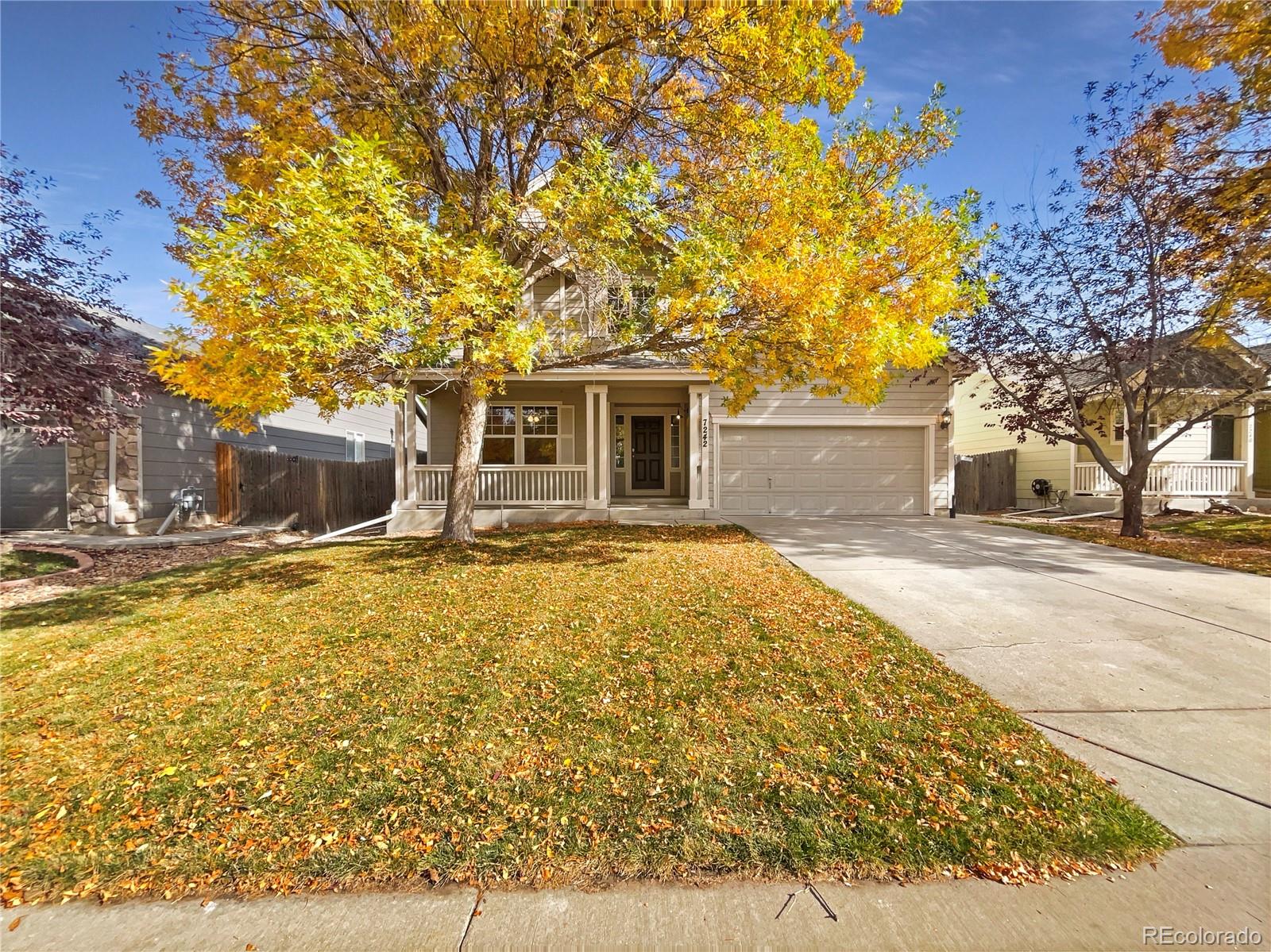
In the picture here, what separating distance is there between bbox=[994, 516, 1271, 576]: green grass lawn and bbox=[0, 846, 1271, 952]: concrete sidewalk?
7.13 m

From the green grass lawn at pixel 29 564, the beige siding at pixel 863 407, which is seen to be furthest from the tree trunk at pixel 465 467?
the beige siding at pixel 863 407

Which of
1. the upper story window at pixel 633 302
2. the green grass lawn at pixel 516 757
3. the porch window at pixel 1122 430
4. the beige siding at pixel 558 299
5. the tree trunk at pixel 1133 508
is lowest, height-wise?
the green grass lawn at pixel 516 757

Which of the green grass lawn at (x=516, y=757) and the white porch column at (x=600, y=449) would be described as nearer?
the green grass lawn at (x=516, y=757)

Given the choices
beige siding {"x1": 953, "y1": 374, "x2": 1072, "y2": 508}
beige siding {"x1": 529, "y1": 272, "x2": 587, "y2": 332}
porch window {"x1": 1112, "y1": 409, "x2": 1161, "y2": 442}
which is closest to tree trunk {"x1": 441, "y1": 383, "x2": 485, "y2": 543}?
beige siding {"x1": 529, "y1": 272, "x2": 587, "y2": 332}

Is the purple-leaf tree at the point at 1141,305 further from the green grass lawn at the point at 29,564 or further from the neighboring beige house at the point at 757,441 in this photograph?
the green grass lawn at the point at 29,564

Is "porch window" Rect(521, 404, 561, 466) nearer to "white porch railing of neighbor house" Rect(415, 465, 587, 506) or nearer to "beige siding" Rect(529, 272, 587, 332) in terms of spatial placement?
"white porch railing of neighbor house" Rect(415, 465, 587, 506)

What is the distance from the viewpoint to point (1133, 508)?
378 inches

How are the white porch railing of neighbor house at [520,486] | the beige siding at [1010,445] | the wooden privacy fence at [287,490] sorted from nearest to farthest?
the white porch railing of neighbor house at [520,486]
the wooden privacy fence at [287,490]
the beige siding at [1010,445]

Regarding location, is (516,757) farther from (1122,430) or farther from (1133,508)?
(1122,430)

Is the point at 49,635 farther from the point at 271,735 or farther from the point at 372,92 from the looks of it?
the point at 372,92

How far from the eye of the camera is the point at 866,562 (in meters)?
6.72

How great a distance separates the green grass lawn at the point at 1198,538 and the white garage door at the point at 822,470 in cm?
213

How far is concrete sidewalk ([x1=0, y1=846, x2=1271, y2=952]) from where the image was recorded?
1692 mm

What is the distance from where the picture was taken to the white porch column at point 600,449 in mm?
10914
